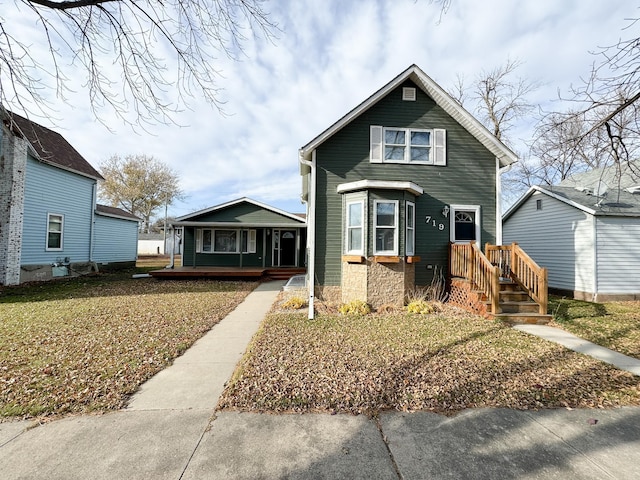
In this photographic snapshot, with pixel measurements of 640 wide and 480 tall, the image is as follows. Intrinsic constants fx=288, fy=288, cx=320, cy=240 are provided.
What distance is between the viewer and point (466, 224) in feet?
30.8

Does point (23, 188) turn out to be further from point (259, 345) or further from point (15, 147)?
point (259, 345)

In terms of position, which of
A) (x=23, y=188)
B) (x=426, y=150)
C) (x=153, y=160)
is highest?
(x=153, y=160)

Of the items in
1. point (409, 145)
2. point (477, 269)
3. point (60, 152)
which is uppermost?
point (60, 152)

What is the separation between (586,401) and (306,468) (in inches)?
133

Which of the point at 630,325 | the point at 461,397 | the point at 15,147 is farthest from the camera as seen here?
the point at 15,147

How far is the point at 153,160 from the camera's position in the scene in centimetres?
3466

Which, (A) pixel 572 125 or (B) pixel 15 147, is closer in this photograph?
→ (A) pixel 572 125

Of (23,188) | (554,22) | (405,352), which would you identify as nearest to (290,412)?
(405,352)

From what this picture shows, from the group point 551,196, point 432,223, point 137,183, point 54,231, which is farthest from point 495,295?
point 137,183

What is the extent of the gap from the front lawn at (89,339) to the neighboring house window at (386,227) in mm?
4538

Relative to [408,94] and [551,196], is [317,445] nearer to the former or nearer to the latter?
[408,94]

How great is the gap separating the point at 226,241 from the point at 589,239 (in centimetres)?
1587

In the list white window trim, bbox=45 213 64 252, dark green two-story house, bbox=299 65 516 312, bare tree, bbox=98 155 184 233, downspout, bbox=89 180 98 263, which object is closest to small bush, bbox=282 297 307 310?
dark green two-story house, bbox=299 65 516 312

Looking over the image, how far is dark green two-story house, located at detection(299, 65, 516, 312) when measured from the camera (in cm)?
862
